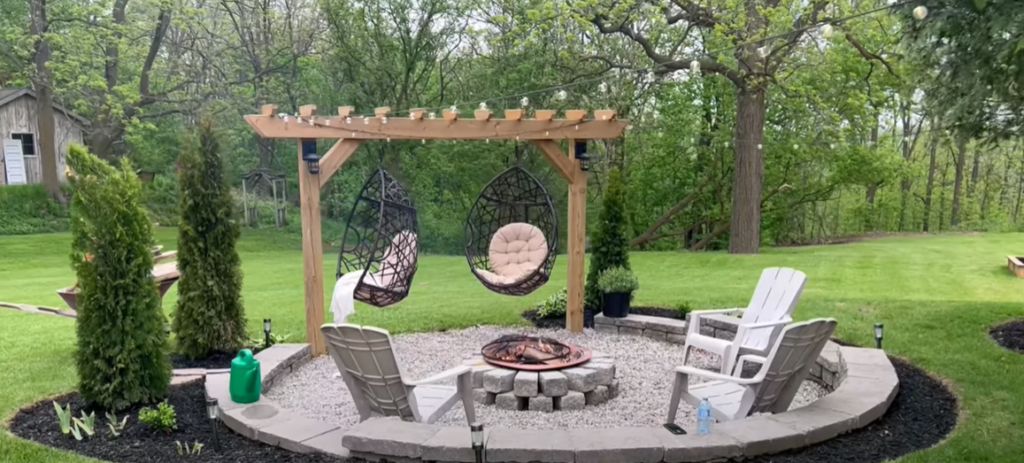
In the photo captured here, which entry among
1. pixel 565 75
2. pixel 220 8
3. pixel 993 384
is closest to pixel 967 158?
pixel 565 75

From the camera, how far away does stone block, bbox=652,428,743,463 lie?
3.14 metres

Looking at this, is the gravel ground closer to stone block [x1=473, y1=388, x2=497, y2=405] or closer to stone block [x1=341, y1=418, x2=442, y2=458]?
stone block [x1=473, y1=388, x2=497, y2=405]

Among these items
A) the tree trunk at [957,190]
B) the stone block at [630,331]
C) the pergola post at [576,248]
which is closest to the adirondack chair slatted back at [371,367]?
the pergola post at [576,248]

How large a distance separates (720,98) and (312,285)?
11993mm

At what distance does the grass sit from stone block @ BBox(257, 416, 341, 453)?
0.88 meters

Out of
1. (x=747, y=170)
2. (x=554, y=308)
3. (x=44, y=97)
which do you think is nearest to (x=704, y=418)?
(x=554, y=308)

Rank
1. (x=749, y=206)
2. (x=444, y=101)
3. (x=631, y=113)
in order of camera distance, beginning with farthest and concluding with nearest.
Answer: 1. (x=444, y=101)
2. (x=631, y=113)
3. (x=749, y=206)

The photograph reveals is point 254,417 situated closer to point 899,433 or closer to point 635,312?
point 899,433

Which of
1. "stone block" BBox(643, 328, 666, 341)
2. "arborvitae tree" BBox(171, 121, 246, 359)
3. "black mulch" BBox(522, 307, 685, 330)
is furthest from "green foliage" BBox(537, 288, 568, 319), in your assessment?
"arborvitae tree" BBox(171, 121, 246, 359)

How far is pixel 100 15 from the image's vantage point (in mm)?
14766

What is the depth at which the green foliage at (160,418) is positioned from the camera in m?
3.66

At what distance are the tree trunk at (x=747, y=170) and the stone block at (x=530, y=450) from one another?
363 inches

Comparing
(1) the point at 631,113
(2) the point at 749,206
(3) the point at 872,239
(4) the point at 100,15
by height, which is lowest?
(3) the point at 872,239

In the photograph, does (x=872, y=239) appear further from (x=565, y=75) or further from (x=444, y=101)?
(x=444, y=101)
